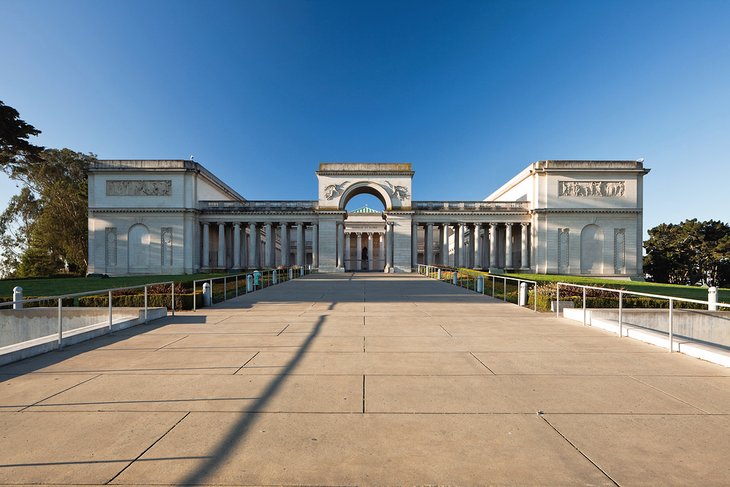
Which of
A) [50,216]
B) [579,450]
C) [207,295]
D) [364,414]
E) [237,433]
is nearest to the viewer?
[579,450]

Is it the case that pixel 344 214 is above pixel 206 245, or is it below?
above

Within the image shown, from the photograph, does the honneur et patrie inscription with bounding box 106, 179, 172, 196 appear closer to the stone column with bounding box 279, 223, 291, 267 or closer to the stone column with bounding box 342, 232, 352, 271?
the stone column with bounding box 279, 223, 291, 267

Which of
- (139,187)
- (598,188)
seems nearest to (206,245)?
(139,187)

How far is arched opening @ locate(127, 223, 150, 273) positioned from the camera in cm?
4866

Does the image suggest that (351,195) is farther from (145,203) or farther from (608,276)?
(608,276)

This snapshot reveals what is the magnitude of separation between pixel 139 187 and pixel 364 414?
54.5 m

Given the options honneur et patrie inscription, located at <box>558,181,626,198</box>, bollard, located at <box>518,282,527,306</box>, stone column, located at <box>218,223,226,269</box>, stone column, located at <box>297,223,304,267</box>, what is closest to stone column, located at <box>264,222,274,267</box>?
stone column, located at <box>297,223,304,267</box>

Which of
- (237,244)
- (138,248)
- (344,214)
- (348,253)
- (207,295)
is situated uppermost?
(344,214)

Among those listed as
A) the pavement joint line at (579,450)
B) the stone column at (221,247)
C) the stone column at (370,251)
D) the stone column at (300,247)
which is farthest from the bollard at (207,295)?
the stone column at (370,251)

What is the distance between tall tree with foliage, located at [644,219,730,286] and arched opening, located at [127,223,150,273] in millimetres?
74008

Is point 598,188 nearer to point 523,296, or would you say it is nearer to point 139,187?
point 523,296

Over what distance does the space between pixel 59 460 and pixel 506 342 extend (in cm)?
809

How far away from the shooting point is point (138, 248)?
1925 inches

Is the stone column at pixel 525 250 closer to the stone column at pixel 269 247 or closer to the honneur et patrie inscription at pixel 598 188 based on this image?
the honneur et patrie inscription at pixel 598 188
